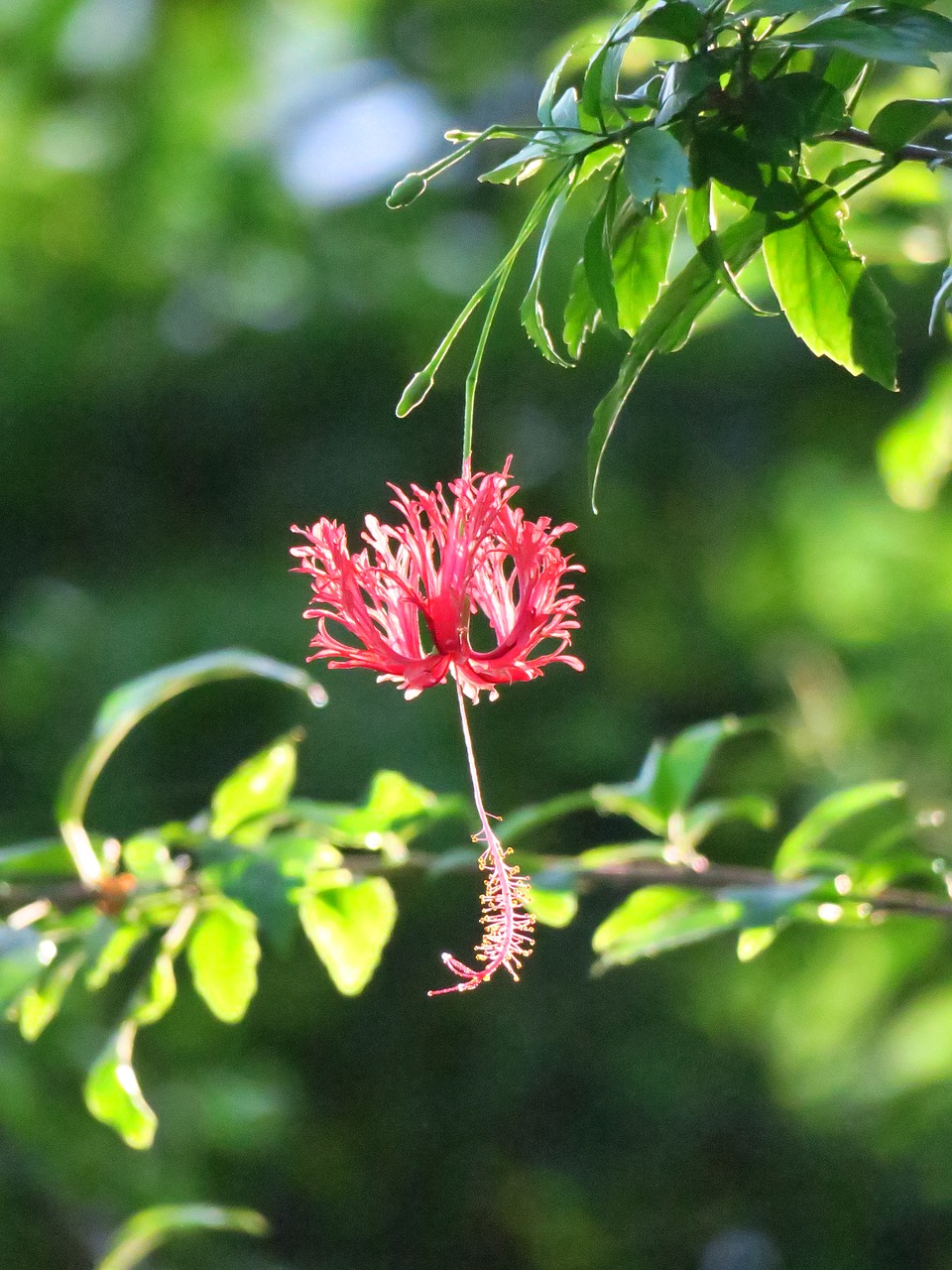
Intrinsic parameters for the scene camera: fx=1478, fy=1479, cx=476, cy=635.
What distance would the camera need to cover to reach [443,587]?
62 centimetres

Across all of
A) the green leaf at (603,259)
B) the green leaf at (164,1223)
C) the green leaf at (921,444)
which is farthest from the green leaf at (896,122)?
the green leaf at (164,1223)

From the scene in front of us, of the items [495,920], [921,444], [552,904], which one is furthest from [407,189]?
[921,444]

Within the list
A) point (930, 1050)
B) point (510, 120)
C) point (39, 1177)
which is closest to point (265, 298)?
point (510, 120)

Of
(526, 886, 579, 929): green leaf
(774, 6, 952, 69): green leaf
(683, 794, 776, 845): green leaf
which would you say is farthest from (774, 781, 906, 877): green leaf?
(774, 6, 952, 69): green leaf

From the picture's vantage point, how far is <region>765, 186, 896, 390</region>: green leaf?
1.81 feet

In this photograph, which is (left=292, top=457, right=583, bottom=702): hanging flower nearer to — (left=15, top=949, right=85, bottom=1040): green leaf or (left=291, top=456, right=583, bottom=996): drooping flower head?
(left=291, top=456, right=583, bottom=996): drooping flower head

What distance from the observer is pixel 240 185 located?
3.22 metres

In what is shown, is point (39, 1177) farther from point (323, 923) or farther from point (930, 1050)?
point (323, 923)

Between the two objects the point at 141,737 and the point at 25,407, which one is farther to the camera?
the point at 25,407

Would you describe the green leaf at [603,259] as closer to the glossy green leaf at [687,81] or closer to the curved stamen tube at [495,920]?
the glossy green leaf at [687,81]

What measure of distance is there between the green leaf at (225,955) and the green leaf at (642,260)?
452 millimetres

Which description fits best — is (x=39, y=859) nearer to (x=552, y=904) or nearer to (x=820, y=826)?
(x=552, y=904)

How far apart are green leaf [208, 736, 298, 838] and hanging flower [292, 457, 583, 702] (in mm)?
288

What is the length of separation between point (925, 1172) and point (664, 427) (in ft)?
4.90
